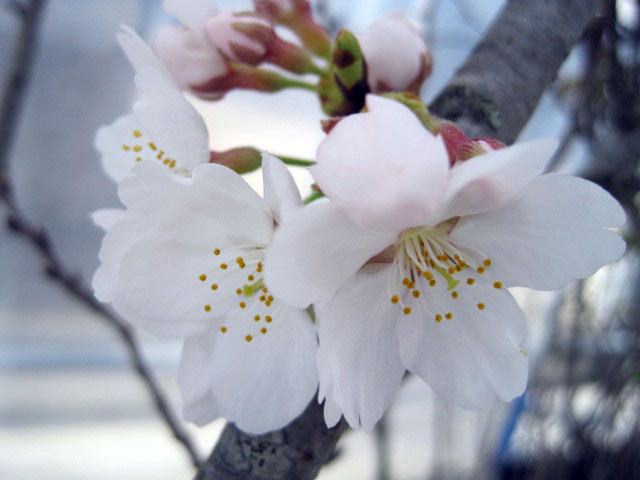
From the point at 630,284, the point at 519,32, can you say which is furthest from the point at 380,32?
the point at 630,284

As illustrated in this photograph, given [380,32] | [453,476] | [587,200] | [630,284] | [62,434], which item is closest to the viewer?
[587,200]

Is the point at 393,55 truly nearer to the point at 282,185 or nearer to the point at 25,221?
the point at 282,185

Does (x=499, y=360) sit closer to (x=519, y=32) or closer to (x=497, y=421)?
(x=519, y=32)

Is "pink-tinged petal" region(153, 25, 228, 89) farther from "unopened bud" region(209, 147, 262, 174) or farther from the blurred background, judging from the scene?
the blurred background

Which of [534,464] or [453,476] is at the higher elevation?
[534,464]

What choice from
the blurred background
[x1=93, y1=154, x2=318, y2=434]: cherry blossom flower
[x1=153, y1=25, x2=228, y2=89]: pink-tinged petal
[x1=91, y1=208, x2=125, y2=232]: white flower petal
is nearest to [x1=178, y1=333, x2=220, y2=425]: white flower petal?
[x1=93, y1=154, x2=318, y2=434]: cherry blossom flower

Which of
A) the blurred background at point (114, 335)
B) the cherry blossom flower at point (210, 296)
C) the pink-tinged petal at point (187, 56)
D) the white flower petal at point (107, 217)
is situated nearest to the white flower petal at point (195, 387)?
the cherry blossom flower at point (210, 296)
